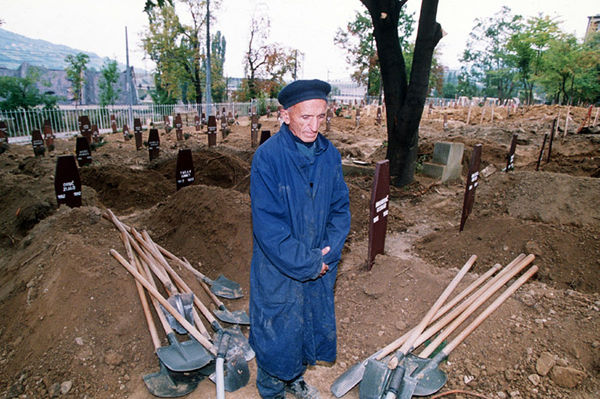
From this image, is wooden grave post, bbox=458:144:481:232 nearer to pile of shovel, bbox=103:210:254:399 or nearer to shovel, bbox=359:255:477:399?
shovel, bbox=359:255:477:399

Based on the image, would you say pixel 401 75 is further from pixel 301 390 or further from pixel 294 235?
pixel 301 390

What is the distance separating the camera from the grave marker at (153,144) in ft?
33.2

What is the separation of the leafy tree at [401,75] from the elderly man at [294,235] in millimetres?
6357

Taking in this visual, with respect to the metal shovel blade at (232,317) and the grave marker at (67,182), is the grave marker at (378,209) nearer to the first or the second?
the metal shovel blade at (232,317)

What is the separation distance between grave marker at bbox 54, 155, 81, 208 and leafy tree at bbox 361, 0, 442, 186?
643 centimetres

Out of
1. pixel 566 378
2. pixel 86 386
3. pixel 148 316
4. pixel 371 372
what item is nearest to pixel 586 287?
pixel 566 378

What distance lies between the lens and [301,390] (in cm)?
253

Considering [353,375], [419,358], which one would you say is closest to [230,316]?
[353,375]

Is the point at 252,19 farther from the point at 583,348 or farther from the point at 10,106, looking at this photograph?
the point at 583,348

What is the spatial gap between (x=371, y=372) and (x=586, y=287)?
120 inches

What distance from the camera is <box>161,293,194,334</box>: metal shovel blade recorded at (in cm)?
293

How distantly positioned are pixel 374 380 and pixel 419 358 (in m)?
0.43

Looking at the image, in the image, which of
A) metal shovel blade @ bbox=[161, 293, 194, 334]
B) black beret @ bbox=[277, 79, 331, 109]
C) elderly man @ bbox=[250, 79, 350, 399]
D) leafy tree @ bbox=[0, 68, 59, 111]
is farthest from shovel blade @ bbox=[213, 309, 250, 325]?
leafy tree @ bbox=[0, 68, 59, 111]

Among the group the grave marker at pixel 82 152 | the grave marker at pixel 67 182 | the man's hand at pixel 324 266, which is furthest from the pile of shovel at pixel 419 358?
the grave marker at pixel 82 152
